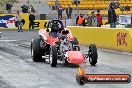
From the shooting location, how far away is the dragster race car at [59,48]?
13.0 m

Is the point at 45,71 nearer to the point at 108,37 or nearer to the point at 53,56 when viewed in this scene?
the point at 53,56

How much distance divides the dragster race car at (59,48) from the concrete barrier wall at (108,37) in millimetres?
4839

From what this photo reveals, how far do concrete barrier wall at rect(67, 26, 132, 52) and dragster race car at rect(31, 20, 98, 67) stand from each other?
4839 mm

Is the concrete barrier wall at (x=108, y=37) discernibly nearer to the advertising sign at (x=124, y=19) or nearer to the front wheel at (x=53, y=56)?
the front wheel at (x=53, y=56)

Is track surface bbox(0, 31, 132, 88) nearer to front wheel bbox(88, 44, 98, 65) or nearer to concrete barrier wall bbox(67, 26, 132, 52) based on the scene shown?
front wheel bbox(88, 44, 98, 65)

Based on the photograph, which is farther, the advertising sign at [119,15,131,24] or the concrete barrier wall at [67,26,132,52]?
the advertising sign at [119,15,131,24]

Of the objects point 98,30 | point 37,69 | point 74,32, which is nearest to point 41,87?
point 37,69

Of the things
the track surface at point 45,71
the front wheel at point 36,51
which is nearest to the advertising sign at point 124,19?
the track surface at point 45,71

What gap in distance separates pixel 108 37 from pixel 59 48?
7259mm

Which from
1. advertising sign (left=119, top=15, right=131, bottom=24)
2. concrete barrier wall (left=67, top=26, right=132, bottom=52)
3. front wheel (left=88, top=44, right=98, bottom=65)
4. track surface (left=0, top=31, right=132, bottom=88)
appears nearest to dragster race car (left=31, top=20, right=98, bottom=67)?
front wheel (left=88, top=44, right=98, bottom=65)

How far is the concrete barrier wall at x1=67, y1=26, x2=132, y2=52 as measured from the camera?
1889cm

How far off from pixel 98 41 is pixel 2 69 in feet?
32.0

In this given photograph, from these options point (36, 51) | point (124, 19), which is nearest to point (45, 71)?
point (36, 51)

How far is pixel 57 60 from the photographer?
14.2 meters
